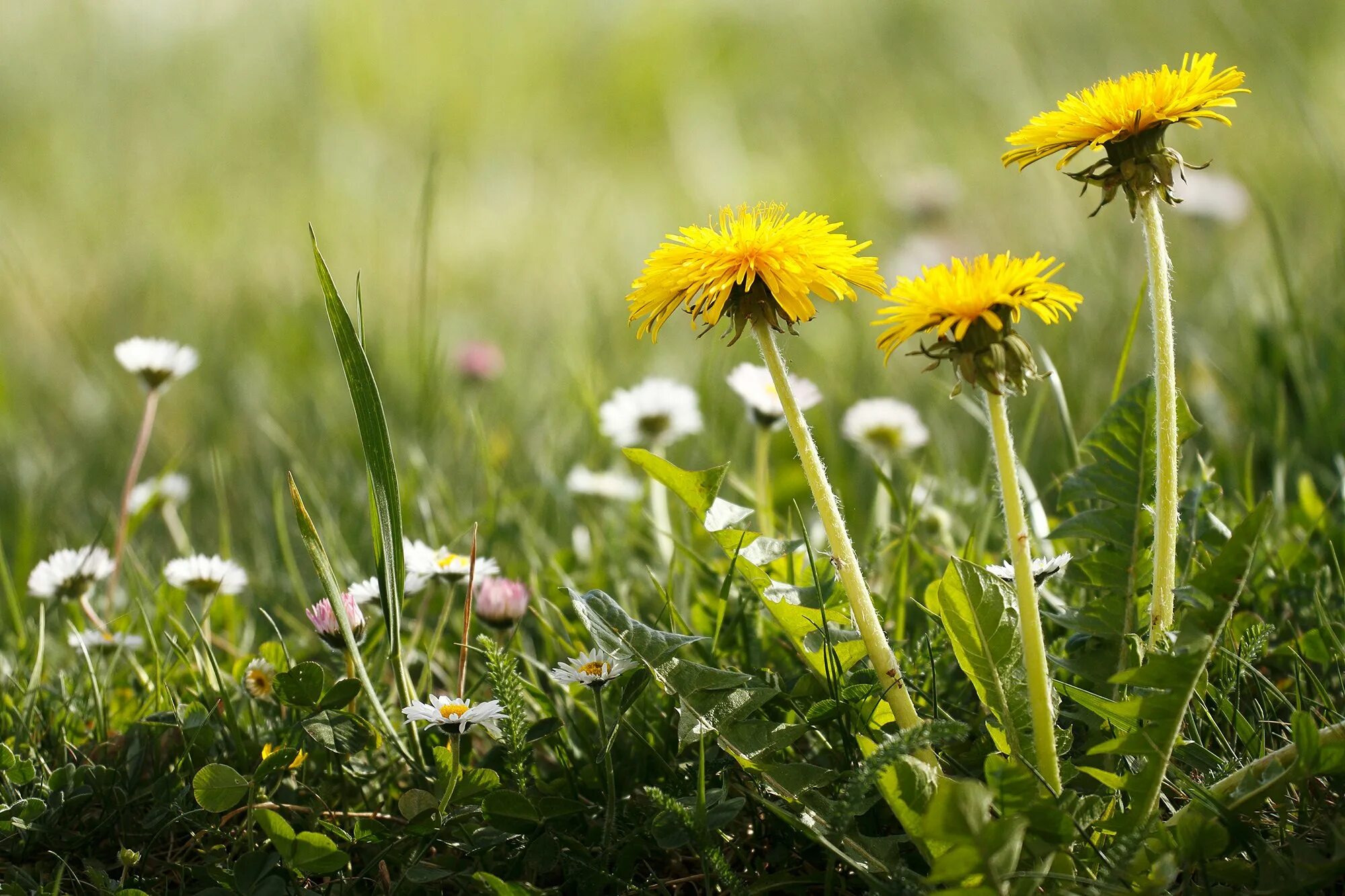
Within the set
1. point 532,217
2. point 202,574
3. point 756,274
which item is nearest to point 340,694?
point 202,574

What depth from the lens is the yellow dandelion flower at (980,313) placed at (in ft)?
3.09

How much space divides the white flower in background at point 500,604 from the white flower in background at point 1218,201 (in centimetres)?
250

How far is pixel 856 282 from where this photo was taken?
104 cm

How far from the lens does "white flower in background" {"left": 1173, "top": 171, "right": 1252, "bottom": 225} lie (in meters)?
3.22

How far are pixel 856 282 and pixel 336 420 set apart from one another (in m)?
1.92

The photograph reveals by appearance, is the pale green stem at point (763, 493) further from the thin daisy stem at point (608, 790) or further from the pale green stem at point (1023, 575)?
the pale green stem at point (1023, 575)

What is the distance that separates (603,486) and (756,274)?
3.30 feet

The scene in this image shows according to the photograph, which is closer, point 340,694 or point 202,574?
point 340,694

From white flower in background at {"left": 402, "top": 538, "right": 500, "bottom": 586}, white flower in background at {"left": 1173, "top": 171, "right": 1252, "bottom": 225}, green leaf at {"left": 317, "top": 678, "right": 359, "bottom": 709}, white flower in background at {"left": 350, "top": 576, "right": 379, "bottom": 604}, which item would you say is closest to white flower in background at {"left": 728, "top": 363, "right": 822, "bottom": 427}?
white flower in background at {"left": 402, "top": 538, "right": 500, "bottom": 586}

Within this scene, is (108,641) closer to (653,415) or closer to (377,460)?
(377,460)

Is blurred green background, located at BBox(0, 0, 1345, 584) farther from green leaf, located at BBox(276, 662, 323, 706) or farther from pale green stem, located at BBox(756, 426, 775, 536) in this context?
green leaf, located at BBox(276, 662, 323, 706)

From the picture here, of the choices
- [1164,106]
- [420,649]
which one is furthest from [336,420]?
[1164,106]

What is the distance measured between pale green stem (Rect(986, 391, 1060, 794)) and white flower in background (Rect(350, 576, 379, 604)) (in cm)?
77

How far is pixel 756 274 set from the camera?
1.03m
